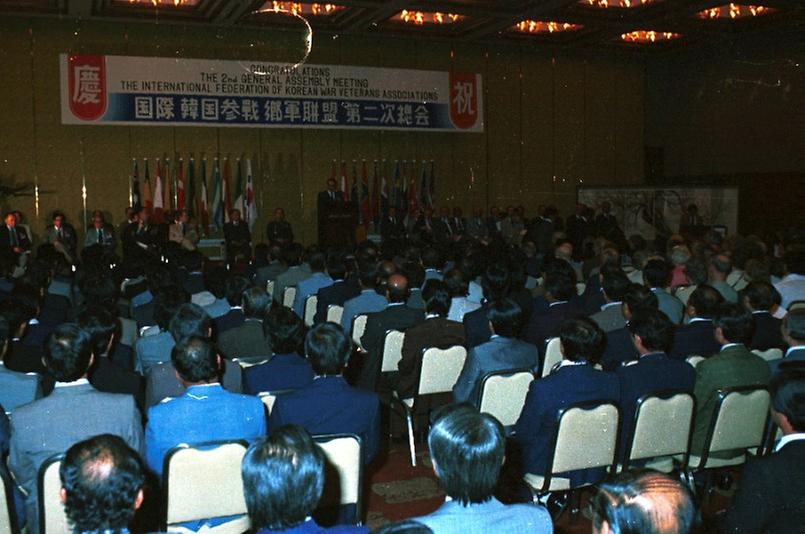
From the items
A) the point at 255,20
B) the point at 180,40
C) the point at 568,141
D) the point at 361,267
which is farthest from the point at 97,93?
the point at 568,141

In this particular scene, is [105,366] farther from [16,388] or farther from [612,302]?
[612,302]

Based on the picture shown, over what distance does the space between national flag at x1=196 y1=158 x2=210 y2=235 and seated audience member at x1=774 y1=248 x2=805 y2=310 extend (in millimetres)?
10366

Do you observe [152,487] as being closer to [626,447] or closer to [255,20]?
[626,447]

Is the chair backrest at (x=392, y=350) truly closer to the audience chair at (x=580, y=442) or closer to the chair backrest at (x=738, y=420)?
the audience chair at (x=580, y=442)

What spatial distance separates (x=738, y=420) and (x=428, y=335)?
196 centimetres

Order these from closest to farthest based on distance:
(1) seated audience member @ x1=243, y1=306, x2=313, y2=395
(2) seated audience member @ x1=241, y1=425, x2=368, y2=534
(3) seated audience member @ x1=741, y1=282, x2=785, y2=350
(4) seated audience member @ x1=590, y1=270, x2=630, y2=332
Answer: (2) seated audience member @ x1=241, y1=425, x2=368, y2=534, (1) seated audience member @ x1=243, y1=306, x2=313, y2=395, (3) seated audience member @ x1=741, y1=282, x2=785, y2=350, (4) seated audience member @ x1=590, y1=270, x2=630, y2=332

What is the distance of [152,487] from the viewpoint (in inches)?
132

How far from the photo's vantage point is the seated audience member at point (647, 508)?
1419 mm

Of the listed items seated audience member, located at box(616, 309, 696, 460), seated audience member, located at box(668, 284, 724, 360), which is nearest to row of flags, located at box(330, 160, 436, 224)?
seated audience member, located at box(668, 284, 724, 360)

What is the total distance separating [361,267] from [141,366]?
2.33 metres

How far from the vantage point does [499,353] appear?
4324 mm

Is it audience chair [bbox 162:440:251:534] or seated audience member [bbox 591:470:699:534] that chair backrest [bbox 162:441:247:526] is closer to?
audience chair [bbox 162:440:251:534]

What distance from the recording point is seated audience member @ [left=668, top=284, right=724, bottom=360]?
4.86 metres

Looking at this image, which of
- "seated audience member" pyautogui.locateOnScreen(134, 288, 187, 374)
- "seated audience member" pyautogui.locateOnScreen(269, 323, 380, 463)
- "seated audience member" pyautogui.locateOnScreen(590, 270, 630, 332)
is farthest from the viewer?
"seated audience member" pyautogui.locateOnScreen(590, 270, 630, 332)
